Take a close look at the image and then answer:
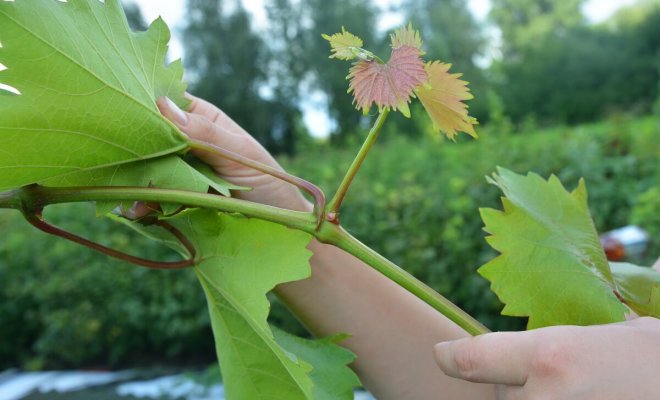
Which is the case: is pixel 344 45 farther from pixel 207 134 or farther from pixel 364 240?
pixel 364 240

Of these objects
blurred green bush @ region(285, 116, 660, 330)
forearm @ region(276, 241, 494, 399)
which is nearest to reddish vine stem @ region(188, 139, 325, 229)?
forearm @ region(276, 241, 494, 399)

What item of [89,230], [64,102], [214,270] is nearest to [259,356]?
[214,270]

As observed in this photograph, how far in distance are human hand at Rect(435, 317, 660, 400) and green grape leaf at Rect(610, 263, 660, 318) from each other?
0.09 meters

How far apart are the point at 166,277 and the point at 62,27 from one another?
3598 mm

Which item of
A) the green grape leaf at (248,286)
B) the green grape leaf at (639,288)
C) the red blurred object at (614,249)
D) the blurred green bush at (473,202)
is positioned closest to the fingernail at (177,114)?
the green grape leaf at (248,286)

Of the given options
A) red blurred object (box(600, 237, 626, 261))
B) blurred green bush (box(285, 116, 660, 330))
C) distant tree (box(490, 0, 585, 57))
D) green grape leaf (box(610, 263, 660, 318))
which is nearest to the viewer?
green grape leaf (box(610, 263, 660, 318))

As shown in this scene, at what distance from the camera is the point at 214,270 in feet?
2.13

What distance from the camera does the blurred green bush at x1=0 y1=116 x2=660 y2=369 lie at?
10.5 ft

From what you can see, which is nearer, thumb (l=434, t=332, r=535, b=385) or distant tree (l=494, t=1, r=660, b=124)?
thumb (l=434, t=332, r=535, b=385)

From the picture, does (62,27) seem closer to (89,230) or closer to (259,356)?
(259,356)

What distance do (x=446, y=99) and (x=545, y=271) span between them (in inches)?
8.1

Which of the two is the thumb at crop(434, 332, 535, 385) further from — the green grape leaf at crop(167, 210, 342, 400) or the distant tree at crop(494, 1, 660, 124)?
the distant tree at crop(494, 1, 660, 124)

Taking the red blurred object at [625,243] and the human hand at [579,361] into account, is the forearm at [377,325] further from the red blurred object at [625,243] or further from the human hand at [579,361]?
the red blurred object at [625,243]

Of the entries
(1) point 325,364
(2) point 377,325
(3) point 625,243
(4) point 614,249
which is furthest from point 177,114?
(3) point 625,243
